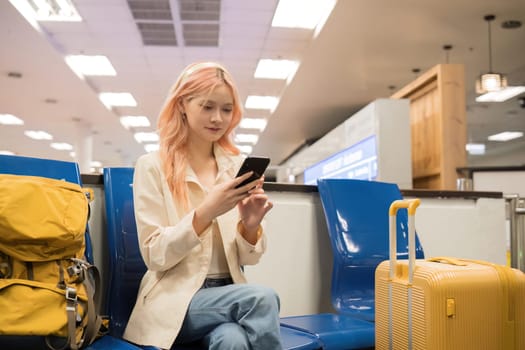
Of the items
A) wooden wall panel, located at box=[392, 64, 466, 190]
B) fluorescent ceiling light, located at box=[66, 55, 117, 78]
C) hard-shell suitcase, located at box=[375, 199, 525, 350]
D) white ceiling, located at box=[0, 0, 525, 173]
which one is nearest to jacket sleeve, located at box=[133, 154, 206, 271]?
hard-shell suitcase, located at box=[375, 199, 525, 350]

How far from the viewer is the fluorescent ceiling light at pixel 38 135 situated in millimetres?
13854

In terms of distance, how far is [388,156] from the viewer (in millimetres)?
5434

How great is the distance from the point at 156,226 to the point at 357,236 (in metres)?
1.02

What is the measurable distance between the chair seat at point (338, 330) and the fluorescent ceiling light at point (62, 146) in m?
15.1

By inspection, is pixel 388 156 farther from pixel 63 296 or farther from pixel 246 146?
pixel 246 146

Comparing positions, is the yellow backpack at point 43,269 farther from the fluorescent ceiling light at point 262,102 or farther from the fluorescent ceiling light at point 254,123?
the fluorescent ceiling light at point 254,123

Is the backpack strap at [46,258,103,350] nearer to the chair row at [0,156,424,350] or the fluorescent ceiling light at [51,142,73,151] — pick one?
the chair row at [0,156,424,350]

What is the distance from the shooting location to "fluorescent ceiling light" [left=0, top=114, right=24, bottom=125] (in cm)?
1205

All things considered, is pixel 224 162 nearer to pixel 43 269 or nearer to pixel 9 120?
pixel 43 269

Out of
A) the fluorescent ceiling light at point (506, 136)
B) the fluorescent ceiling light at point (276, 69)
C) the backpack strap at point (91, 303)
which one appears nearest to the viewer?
the backpack strap at point (91, 303)

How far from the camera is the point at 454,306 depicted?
4.76 ft

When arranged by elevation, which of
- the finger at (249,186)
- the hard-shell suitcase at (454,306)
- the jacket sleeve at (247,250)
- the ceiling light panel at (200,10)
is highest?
the ceiling light panel at (200,10)

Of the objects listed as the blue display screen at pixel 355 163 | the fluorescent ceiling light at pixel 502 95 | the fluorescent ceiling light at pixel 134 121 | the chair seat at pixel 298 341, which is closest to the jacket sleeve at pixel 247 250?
the chair seat at pixel 298 341

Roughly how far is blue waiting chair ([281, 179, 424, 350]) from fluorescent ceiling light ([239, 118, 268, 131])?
407 inches
